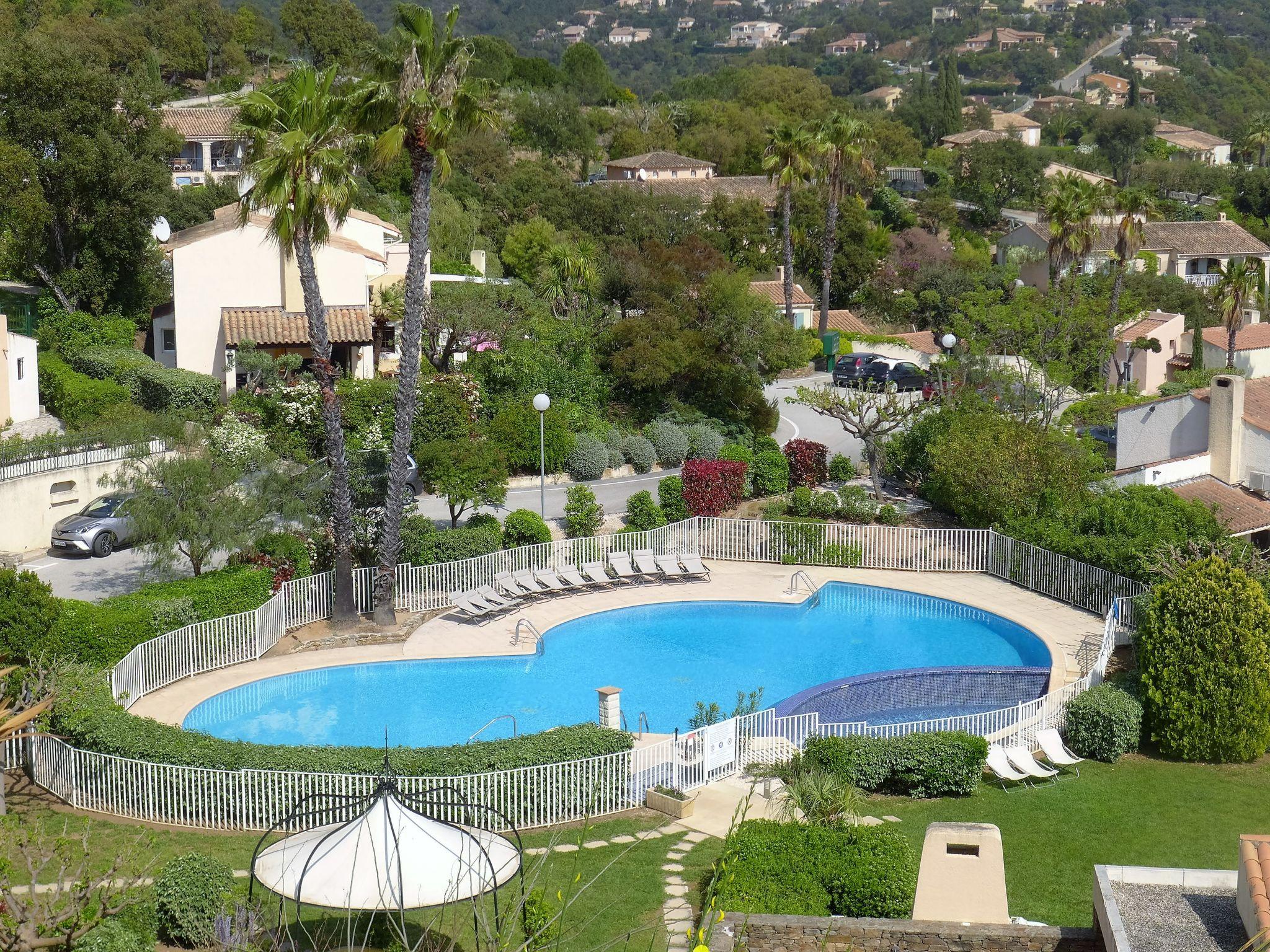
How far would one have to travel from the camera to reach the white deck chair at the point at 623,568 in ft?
99.8

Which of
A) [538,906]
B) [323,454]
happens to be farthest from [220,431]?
[538,906]

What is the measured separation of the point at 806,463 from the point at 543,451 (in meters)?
6.73

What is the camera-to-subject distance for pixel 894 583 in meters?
31.0

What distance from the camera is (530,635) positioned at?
27578 millimetres

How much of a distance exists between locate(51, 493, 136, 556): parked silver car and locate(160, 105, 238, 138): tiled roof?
129 ft

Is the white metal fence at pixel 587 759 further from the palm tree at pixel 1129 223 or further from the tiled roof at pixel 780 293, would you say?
the tiled roof at pixel 780 293

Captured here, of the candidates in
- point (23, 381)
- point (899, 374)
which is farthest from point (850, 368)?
point (23, 381)

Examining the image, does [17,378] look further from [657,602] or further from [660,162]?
[660,162]

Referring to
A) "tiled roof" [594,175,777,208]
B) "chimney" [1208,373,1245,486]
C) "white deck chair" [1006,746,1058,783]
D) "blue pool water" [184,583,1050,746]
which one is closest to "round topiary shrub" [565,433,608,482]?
"blue pool water" [184,583,1050,746]

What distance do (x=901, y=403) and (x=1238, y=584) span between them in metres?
22.2

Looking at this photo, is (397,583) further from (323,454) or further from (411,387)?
(323,454)

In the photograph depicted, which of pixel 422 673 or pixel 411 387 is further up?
pixel 411 387

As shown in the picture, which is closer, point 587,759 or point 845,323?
point 587,759

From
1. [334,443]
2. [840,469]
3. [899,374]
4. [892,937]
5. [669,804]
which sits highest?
[334,443]
